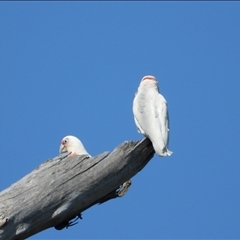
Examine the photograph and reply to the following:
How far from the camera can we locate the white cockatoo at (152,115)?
259 inches

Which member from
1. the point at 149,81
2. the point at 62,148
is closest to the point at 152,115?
the point at 149,81

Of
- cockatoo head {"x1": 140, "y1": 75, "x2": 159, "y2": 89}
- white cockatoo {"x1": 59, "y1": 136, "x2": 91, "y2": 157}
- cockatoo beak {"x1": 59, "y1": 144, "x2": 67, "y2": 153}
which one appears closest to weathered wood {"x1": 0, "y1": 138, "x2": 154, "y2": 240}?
cockatoo head {"x1": 140, "y1": 75, "x2": 159, "y2": 89}

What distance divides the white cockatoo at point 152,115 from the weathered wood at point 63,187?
7.3 inches

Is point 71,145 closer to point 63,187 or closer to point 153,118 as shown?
point 153,118

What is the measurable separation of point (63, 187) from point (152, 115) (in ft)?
5.41

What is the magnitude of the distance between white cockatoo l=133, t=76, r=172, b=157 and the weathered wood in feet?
0.61

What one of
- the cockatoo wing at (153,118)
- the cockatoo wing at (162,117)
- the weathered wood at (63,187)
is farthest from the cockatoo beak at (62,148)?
the weathered wood at (63,187)

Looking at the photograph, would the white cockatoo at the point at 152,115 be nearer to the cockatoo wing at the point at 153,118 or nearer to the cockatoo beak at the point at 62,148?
the cockatoo wing at the point at 153,118

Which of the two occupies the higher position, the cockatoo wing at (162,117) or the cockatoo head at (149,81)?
the cockatoo head at (149,81)

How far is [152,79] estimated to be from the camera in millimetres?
8727

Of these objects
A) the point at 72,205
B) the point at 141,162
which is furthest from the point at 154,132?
the point at 72,205

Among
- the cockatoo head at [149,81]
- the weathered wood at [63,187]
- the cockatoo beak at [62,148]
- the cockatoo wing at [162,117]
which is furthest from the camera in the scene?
the cockatoo beak at [62,148]

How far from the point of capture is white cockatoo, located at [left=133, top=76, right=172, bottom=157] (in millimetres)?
6574

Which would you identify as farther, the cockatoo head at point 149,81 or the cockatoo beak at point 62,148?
the cockatoo beak at point 62,148
